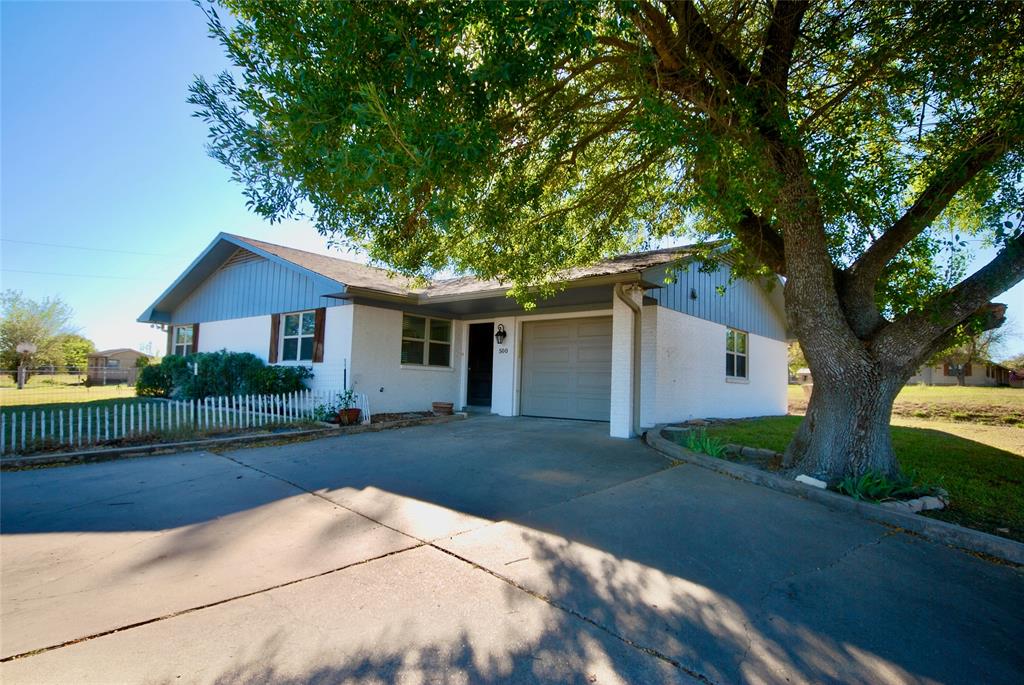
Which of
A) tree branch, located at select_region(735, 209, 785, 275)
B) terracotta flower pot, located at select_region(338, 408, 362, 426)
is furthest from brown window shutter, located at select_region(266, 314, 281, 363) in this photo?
tree branch, located at select_region(735, 209, 785, 275)

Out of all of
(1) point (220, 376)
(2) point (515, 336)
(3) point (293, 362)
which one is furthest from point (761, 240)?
(1) point (220, 376)

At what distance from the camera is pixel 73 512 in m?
4.84

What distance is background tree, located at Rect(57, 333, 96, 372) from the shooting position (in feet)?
120

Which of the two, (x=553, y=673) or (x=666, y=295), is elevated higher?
(x=666, y=295)

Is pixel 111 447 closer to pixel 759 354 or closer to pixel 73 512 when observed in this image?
pixel 73 512

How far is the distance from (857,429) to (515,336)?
788 centimetres

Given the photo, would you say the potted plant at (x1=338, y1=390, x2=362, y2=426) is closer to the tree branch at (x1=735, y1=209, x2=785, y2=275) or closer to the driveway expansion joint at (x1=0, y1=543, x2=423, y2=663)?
the driveway expansion joint at (x1=0, y1=543, x2=423, y2=663)

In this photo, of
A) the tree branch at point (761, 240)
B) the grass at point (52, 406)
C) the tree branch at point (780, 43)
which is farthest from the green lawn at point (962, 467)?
the grass at point (52, 406)

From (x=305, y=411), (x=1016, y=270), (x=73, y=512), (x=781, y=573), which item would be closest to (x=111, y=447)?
(x=73, y=512)

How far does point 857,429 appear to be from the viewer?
5836mm

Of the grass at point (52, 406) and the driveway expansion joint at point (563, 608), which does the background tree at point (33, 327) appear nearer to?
the grass at point (52, 406)

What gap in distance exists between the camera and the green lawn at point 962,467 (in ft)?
16.5

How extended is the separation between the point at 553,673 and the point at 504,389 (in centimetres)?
1021

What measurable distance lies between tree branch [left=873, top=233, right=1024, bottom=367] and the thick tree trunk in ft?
1.12
